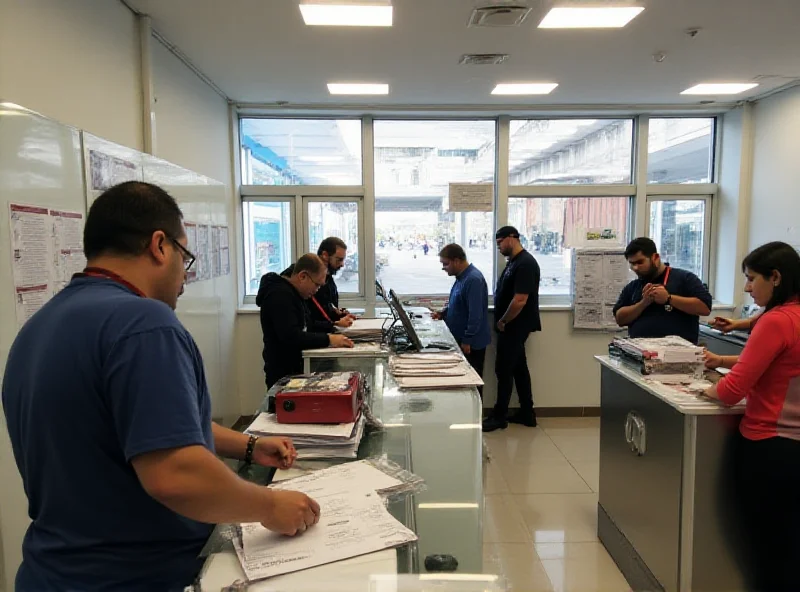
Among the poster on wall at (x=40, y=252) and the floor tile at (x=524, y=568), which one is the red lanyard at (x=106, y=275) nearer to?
the poster on wall at (x=40, y=252)

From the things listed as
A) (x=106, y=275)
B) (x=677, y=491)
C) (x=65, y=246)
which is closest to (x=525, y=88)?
(x=677, y=491)

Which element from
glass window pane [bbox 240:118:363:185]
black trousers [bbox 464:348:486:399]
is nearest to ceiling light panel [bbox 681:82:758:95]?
black trousers [bbox 464:348:486:399]

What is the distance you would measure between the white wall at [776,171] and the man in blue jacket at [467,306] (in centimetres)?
258

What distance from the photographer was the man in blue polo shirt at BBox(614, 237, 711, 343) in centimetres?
309

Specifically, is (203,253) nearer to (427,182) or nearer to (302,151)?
(302,151)

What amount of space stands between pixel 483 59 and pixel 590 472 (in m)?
3.00

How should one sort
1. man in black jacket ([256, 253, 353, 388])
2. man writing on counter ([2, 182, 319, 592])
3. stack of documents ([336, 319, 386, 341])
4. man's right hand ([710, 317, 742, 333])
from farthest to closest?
stack of documents ([336, 319, 386, 341]), man in black jacket ([256, 253, 353, 388]), man's right hand ([710, 317, 742, 333]), man writing on counter ([2, 182, 319, 592])

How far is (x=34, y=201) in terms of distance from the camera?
1.85 m

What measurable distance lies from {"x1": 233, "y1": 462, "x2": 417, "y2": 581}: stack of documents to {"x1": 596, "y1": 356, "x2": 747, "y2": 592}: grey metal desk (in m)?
1.48

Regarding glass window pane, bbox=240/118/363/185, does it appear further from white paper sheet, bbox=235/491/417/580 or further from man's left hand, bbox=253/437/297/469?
white paper sheet, bbox=235/491/417/580

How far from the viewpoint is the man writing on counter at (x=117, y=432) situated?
0.86m

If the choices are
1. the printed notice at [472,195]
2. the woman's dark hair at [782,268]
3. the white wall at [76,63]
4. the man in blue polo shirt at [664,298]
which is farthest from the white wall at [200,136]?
the woman's dark hair at [782,268]

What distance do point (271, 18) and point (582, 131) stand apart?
11.2ft

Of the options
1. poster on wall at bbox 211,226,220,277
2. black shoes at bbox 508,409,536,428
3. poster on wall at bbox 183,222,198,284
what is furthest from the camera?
black shoes at bbox 508,409,536,428
